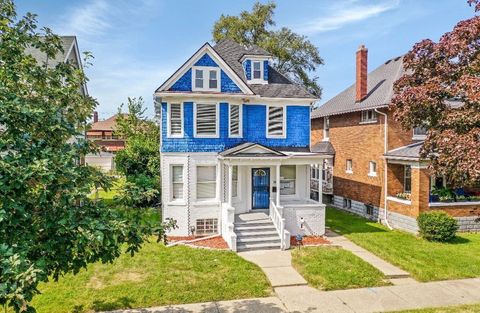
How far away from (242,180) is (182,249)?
5019 mm

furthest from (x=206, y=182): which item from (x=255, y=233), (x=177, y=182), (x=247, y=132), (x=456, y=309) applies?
(x=456, y=309)

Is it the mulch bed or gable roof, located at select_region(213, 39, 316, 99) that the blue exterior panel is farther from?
the mulch bed

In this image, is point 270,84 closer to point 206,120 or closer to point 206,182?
point 206,120

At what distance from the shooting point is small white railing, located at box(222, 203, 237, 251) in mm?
14977

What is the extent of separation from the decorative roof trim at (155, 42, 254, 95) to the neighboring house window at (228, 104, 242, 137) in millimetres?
989

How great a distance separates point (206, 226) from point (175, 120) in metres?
5.59

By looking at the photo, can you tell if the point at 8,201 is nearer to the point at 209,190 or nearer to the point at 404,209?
the point at 209,190

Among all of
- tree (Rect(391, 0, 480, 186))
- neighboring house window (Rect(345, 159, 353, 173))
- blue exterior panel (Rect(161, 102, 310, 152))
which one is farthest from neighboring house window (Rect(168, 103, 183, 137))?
neighboring house window (Rect(345, 159, 353, 173))

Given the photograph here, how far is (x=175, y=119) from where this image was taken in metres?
17.5

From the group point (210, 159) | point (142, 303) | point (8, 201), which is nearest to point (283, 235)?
point (210, 159)

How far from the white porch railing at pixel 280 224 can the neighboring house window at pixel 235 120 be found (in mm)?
4048

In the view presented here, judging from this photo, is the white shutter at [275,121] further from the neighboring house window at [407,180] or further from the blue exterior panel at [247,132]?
the neighboring house window at [407,180]

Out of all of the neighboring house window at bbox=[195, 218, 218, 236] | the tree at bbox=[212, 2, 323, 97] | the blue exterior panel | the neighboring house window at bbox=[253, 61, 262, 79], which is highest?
the tree at bbox=[212, 2, 323, 97]

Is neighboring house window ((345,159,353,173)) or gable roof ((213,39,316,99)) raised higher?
gable roof ((213,39,316,99))
